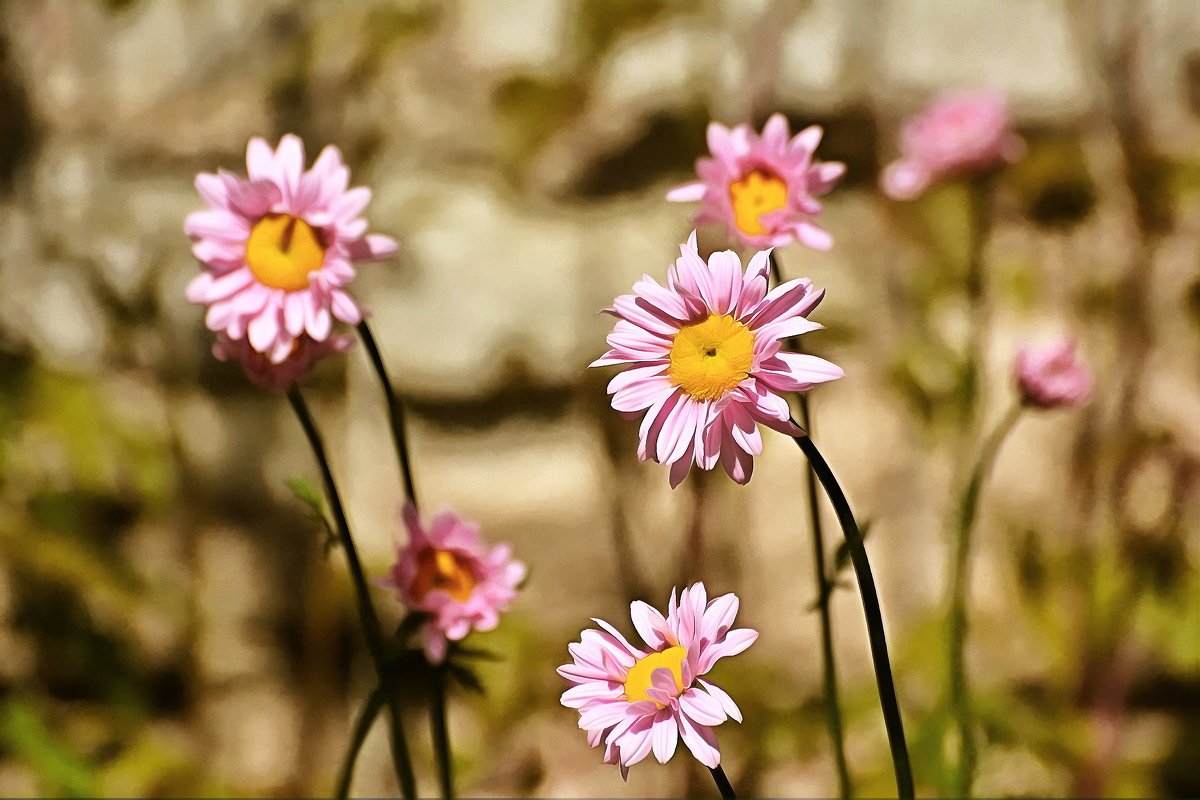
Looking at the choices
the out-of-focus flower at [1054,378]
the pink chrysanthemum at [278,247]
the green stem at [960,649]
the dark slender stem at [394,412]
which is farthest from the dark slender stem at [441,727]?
the out-of-focus flower at [1054,378]

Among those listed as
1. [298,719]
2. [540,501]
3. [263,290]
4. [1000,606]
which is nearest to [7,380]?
[298,719]

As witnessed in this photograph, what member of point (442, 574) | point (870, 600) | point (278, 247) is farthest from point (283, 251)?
point (870, 600)

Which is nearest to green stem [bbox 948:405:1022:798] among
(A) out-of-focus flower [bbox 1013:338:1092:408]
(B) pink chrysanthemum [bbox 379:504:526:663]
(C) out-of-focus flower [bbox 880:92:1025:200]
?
(A) out-of-focus flower [bbox 1013:338:1092:408]

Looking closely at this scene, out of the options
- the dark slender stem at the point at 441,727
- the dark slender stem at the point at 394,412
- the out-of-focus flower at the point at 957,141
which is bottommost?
the dark slender stem at the point at 441,727

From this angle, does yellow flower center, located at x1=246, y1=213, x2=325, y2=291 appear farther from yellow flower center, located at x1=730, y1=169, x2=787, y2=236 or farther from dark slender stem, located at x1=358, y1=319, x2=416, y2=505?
yellow flower center, located at x1=730, y1=169, x2=787, y2=236

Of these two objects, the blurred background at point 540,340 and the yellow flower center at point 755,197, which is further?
the blurred background at point 540,340

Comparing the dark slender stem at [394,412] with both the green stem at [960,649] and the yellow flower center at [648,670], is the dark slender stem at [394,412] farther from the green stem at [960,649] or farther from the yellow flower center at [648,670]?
the green stem at [960,649]

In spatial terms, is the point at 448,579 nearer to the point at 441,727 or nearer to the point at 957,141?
the point at 441,727
